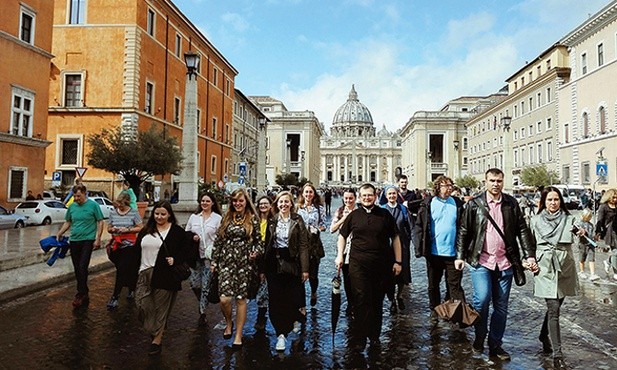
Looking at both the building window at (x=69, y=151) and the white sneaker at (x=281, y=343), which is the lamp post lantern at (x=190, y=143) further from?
the white sneaker at (x=281, y=343)

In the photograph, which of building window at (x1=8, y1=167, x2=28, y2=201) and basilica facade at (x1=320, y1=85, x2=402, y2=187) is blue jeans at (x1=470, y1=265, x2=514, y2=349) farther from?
basilica facade at (x1=320, y1=85, x2=402, y2=187)

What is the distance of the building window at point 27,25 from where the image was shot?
21734 mm

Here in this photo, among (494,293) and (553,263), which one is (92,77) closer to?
(494,293)

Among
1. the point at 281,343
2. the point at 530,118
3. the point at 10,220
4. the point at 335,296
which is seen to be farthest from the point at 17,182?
the point at 530,118

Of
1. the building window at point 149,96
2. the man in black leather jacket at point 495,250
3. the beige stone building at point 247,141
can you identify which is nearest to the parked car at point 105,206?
the building window at point 149,96

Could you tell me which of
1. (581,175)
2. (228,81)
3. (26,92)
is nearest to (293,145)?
(228,81)

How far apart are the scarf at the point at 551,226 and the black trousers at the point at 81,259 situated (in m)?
5.92

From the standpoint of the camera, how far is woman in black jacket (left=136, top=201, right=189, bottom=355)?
4949mm

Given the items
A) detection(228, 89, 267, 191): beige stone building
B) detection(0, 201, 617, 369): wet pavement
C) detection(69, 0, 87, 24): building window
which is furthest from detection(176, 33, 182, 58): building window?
detection(0, 201, 617, 369): wet pavement

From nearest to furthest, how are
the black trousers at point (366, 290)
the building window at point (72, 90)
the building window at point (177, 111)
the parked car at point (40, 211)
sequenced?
the black trousers at point (366, 290) → the parked car at point (40, 211) → the building window at point (72, 90) → the building window at point (177, 111)

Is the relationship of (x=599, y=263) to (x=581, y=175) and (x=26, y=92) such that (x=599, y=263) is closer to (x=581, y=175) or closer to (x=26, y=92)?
(x=26, y=92)

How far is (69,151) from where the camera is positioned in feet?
99.6

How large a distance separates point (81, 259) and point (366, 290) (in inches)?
169

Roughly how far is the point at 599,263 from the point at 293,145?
99.6m
